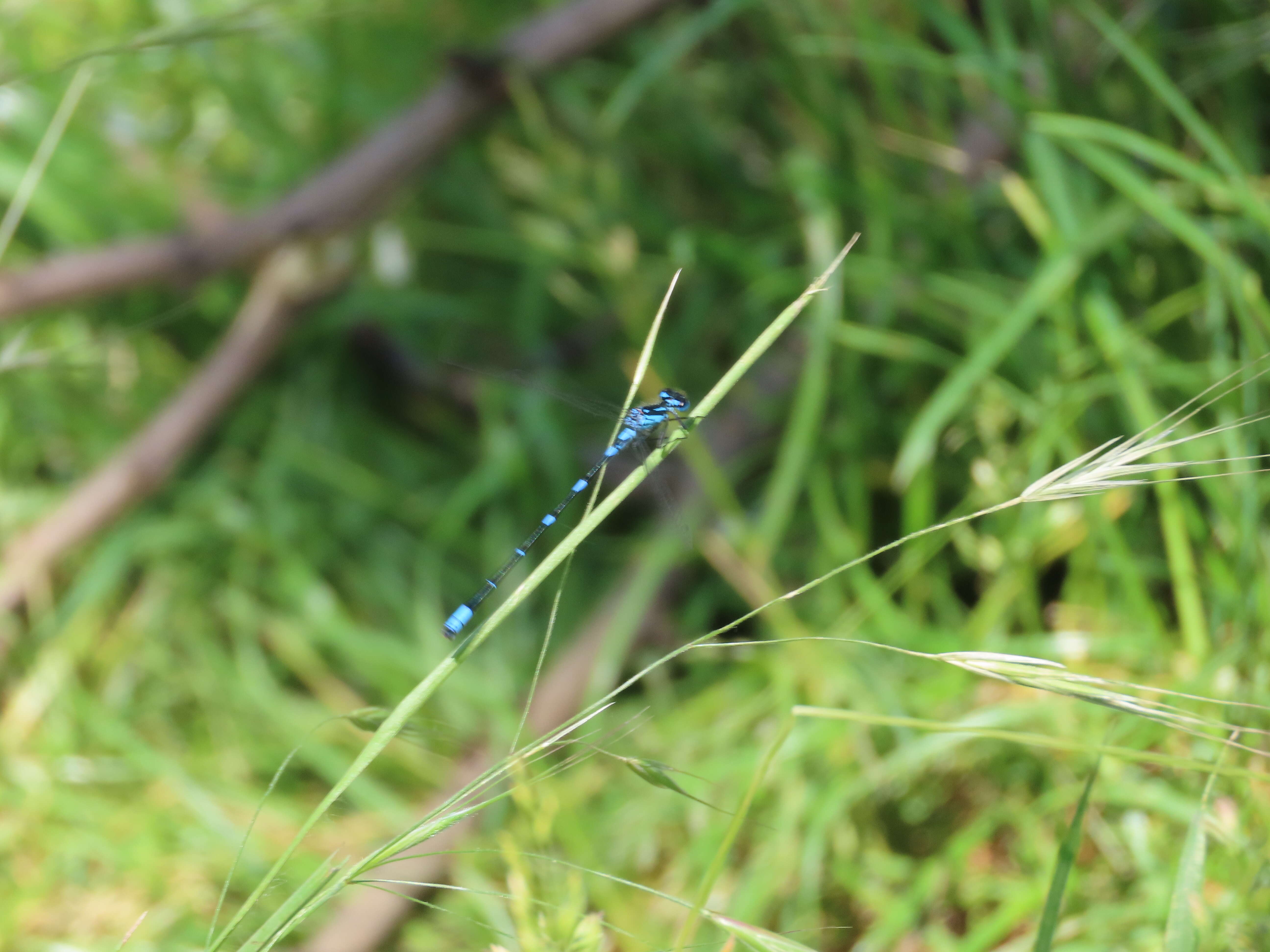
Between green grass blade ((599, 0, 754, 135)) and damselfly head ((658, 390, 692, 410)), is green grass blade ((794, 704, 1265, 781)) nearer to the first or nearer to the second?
damselfly head ((658, 390, 692, 410))

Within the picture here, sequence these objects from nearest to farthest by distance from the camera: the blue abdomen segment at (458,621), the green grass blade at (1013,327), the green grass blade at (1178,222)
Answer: the blue abdomen segment at (458,621) < the green grass blade at (1178,222) < the green grass blade at (1013,327)

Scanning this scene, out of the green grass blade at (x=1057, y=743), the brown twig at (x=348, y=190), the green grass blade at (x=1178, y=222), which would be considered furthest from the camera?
the brown twig at (x=348, y=190)

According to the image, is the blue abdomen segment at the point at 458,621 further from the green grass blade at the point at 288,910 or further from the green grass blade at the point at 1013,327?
the green grass blade at the point at 1013,327

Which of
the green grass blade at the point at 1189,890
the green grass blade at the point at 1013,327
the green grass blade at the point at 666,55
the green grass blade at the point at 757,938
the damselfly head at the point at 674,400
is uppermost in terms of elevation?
the green grass blade at the point at 666,55

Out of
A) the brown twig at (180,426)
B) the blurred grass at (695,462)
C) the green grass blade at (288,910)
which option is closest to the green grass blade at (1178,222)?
the blurred grass at (695,462)

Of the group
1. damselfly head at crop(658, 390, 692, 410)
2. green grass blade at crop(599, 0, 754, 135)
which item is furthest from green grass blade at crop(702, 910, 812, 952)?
Answer: green grass blade at crop(599, 0, 754, 135)

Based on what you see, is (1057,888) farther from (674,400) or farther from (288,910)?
(674,400)
